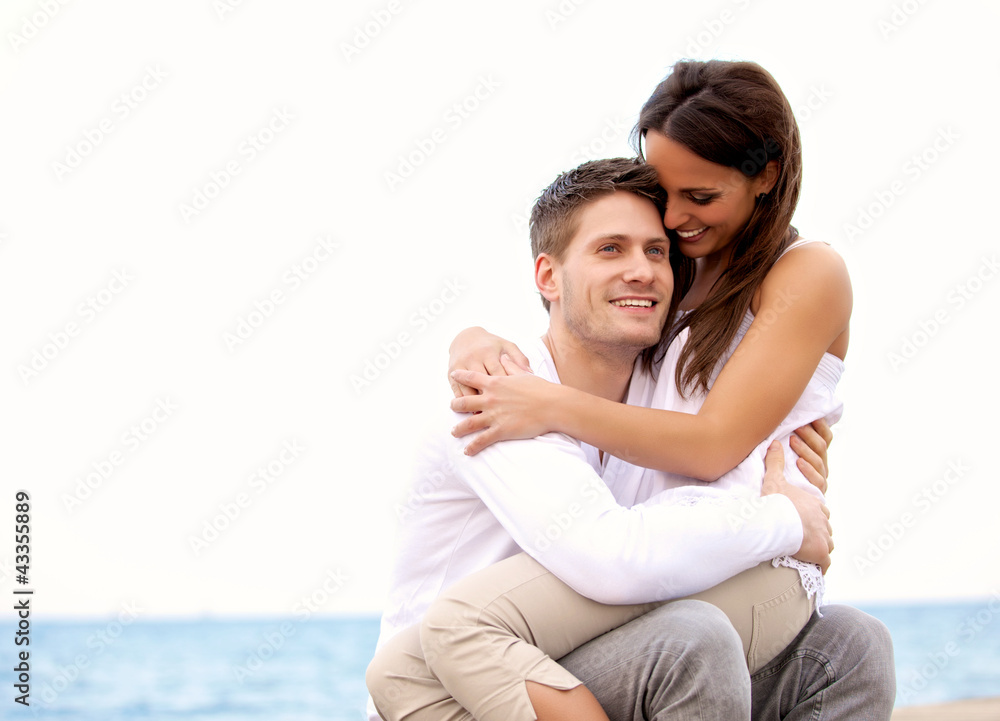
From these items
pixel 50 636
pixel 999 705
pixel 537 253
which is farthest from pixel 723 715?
pixel 50 636

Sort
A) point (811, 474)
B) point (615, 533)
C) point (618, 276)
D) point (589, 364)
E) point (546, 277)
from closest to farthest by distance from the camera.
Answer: point (615, 533) → point (811, 474) → point (618, 276) → point (589, 364) → point (546, 277)

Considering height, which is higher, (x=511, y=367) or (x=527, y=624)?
(x=511, y=367)

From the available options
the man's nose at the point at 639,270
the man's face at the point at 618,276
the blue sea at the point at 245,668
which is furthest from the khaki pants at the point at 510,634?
the blue sea at the point at 245,668

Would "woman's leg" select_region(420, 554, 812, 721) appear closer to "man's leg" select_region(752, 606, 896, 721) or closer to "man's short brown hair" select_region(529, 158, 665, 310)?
"man's leg" select_region(752, 606, 896, 721)

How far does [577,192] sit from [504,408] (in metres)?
0.97

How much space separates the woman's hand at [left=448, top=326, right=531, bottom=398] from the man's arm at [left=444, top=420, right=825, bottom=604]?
387mm

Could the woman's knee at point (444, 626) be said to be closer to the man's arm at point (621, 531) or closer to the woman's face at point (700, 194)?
the man's arm at point (621, 531)

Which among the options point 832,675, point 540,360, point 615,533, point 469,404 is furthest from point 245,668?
point 615,533

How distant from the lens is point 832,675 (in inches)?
102

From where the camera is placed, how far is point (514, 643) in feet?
7.34

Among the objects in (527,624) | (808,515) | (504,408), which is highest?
(808,515)

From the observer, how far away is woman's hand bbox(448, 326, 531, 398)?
2811 millimetres

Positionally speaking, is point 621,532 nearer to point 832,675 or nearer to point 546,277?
point 832,675

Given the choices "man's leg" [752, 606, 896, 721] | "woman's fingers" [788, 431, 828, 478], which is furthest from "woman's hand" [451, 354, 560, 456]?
"man's leg" [752, 606, 896, 721]
